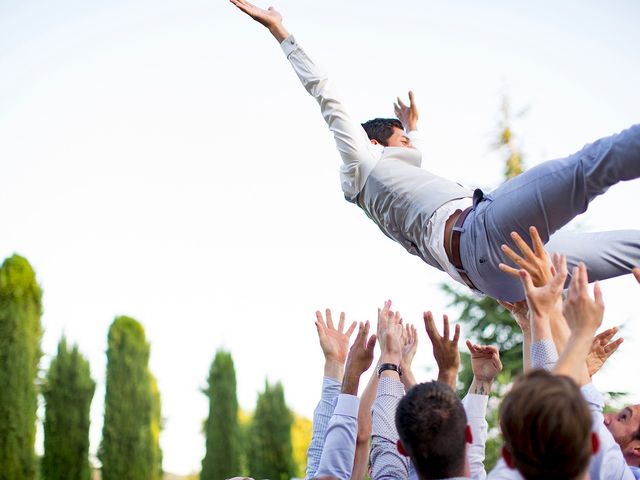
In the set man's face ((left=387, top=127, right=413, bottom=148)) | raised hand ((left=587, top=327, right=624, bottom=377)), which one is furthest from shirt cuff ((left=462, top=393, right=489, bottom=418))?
man's face ((left=387, top=127, right=413, bottom=148))

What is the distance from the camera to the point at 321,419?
143 inches

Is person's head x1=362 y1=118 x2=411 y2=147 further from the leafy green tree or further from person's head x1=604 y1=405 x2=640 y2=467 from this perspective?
the leafy green tree

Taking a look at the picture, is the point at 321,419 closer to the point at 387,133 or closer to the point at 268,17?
the point at 387,133

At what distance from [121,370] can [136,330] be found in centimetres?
94

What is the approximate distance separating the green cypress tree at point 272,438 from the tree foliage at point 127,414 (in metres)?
3.16

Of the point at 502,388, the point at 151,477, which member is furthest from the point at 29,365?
the point at 502,388

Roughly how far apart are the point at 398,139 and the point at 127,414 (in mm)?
13492

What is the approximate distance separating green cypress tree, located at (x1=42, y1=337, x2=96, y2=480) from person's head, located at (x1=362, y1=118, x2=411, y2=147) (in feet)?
42.6

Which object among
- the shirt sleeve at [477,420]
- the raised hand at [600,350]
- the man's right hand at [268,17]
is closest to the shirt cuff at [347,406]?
the shirt sleeve at [477,420]

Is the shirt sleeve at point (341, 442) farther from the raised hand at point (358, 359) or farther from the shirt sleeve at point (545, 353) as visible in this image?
the shirt sleeve at point (545, 353)

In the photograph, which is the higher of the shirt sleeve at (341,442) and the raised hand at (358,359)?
the raised hand at (358,359)

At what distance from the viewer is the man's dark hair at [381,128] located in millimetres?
4446

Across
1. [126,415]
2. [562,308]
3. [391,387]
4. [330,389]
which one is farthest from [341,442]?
[126,415]

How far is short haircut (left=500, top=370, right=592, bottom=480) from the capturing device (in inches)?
75.0
